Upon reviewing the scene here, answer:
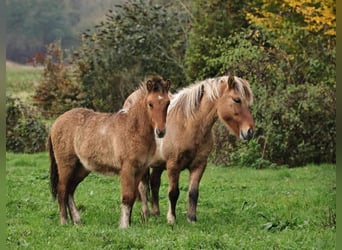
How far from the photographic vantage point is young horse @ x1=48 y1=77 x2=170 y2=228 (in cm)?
797

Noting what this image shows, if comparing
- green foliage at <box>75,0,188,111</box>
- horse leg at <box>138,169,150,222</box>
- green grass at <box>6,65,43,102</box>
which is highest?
horse leg at <box>138,169,150,222</box>

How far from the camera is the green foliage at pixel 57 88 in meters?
24.1

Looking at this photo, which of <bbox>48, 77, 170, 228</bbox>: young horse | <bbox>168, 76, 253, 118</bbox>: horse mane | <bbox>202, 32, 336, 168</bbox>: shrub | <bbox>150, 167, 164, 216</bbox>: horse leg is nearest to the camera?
<bbox>48, 77, 170, 228</bbox>: young horse

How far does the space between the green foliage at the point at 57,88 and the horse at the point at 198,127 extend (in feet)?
49.0

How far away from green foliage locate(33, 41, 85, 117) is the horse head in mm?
15312

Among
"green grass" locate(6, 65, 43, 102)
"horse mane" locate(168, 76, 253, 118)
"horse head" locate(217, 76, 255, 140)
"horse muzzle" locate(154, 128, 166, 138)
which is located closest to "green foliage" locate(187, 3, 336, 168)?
"horse mane" locate(168, 76, 253, 118)

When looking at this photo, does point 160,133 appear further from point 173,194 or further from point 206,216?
point 206,216

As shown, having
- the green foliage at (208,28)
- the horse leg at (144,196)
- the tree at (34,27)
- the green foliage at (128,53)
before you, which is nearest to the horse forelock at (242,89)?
the horse leg at (144,196)

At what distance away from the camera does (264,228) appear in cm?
798

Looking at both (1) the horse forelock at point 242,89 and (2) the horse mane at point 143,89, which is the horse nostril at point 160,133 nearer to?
(2) the horse mane at point 143,89

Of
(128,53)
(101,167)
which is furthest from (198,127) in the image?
(128,53)

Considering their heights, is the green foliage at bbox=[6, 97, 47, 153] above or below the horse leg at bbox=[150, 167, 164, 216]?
below

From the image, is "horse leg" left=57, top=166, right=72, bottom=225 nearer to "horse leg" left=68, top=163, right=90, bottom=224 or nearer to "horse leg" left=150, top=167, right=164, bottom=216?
"horse leg" left=68, top=163, right=90, bottom=224

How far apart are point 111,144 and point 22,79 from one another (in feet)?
72.0
